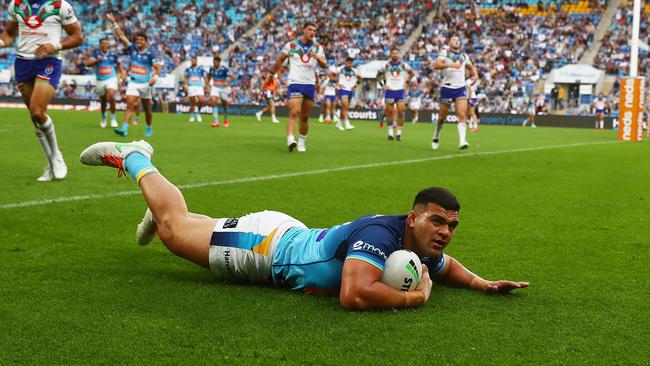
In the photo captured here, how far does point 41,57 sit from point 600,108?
34.8 meters

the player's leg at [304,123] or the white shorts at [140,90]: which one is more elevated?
the white shorts at [140,90]

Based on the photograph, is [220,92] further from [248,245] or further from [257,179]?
[248,245]

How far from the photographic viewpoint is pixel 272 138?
19.5 metres

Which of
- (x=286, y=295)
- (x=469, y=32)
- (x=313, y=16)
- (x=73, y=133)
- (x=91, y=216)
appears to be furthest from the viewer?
(x=313, y=16)

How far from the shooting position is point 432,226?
4.02 m

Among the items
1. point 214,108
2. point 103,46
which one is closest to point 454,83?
point 214,108

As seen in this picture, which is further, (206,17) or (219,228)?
(206,17)

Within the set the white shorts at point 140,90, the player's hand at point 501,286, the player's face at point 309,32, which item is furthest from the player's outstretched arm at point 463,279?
the white shorts at point 140,90

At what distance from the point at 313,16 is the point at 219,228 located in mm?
48306

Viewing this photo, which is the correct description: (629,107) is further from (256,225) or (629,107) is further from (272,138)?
(256,225)

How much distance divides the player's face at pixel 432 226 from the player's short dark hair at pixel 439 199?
0.02 m

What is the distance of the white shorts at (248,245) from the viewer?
451cm

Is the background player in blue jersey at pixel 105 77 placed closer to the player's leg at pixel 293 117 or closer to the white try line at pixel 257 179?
the player's leg at pixel 293 117

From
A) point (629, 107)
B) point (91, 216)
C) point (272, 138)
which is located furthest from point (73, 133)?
point (629, 107)
